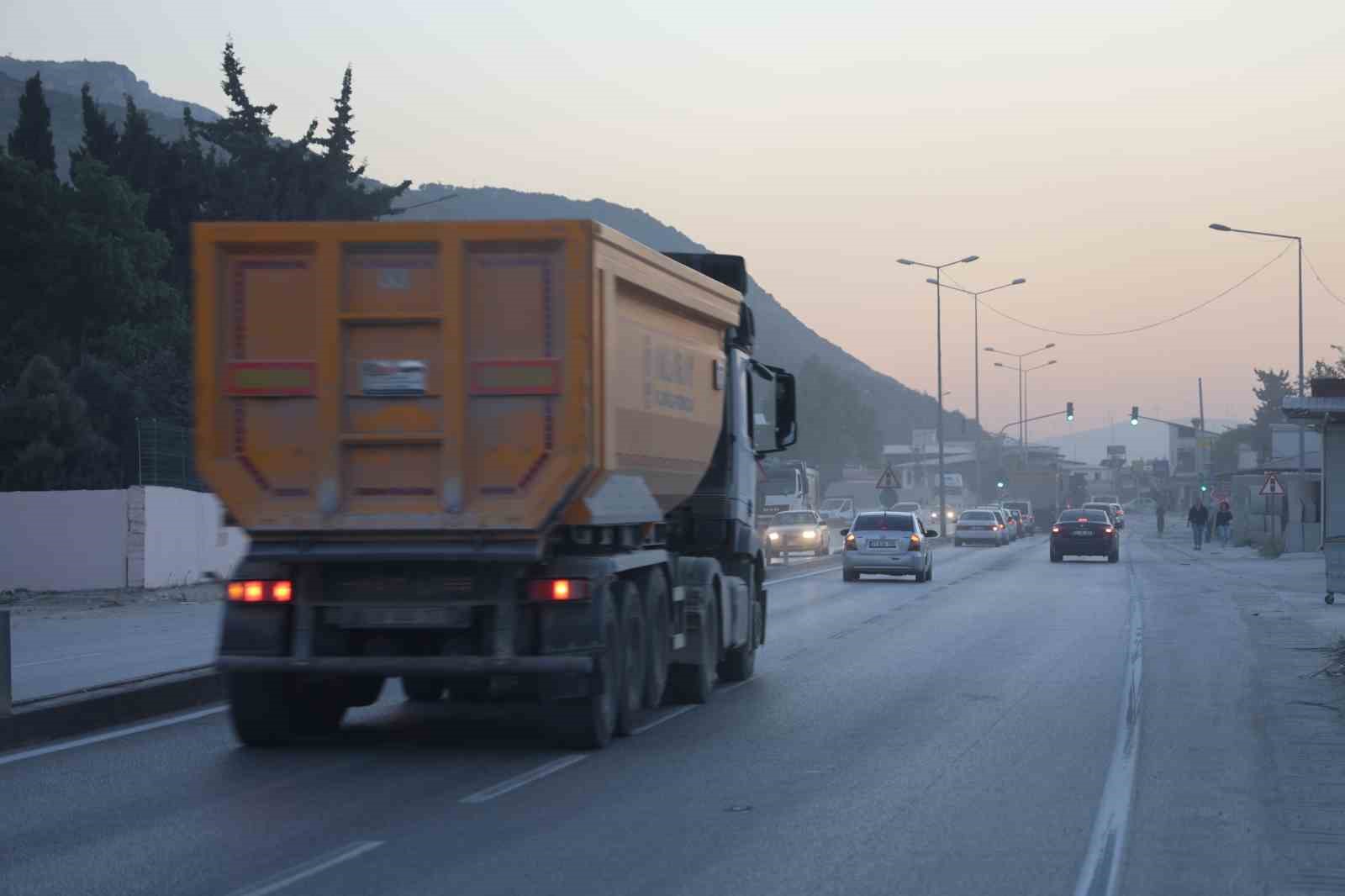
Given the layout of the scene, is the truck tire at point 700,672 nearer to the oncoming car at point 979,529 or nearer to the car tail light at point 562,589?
the car tail light at point 562,589

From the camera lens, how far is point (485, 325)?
11.3m

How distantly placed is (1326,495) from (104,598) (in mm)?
20340

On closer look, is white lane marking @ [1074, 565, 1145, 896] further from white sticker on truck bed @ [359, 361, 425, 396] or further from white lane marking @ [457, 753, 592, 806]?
white sticker on truck bed @ [359, 361, 425, 396]

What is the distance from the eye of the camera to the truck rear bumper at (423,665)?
37.3ft

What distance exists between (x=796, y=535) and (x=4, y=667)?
4203cm

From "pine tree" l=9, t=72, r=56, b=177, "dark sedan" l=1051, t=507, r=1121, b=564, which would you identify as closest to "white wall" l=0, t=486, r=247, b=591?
"dark sedan" l=1051, t=507, r=1121, b=564

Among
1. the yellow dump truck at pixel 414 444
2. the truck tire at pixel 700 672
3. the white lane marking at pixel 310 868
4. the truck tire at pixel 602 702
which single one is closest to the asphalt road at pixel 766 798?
the white lane marking at pixel 310 868

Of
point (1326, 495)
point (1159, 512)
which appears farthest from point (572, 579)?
point (1159, 512)

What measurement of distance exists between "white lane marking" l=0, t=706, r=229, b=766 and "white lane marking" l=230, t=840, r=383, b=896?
3.97 metres

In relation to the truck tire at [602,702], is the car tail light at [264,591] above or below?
above

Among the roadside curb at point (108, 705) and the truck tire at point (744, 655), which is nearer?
the roadside curb at point (108, 705)

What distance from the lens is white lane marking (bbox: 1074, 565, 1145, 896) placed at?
7770 mm

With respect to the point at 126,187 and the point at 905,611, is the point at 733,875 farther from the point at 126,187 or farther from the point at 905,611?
the point at 126,187

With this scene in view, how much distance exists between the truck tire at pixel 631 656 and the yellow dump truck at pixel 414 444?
0.54 meters
